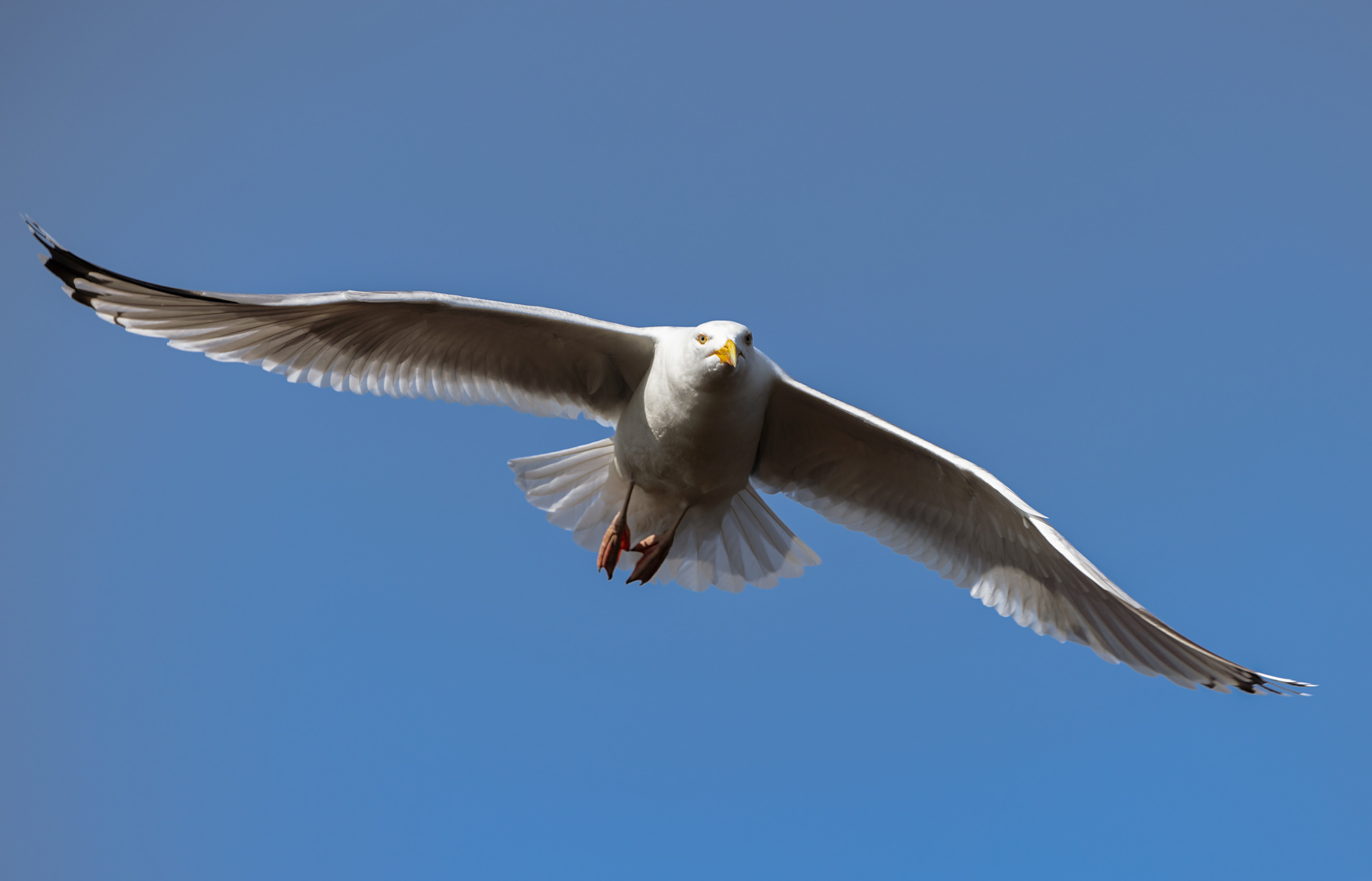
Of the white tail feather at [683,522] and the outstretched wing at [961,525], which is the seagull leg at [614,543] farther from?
the outstretched wing at [961,525]

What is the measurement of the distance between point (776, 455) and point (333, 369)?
8.92 feet

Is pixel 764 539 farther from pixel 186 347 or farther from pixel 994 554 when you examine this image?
pixel 186 347

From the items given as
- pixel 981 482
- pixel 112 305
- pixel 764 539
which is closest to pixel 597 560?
pixel 764 539

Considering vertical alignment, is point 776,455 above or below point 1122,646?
above

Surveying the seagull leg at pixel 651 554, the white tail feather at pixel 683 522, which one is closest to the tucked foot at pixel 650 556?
the seagull leg at pixel 651 554

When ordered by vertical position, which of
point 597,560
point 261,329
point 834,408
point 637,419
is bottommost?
point 597,560

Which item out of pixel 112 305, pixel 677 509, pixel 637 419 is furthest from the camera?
pixel 677 509

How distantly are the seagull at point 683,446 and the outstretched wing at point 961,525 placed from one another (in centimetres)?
1

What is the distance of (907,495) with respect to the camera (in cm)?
640

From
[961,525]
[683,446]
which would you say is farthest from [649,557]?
[961,525]

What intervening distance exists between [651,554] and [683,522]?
1.24ft

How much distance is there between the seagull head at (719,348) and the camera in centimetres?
518

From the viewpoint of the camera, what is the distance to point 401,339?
5977 millimetres

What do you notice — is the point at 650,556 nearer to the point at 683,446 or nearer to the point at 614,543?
the point at 614,543
